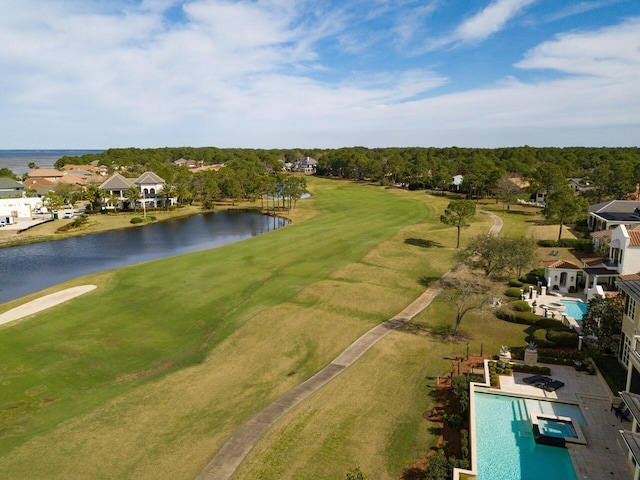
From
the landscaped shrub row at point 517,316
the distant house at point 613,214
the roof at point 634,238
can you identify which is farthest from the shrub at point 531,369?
the distant house at point 613,214

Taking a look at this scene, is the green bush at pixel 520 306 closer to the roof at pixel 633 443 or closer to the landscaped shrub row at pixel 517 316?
the landscaped shrub row at pixel 517 316

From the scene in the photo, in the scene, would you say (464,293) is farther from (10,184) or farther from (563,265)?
(10,184)

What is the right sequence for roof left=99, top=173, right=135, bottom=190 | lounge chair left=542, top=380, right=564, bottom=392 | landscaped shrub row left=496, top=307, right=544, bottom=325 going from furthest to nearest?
roof left=99, top=173, right=135, bottom=190 → landscaped shrub row left=496, top=307, right=544, bottom=325 → lounge chair left=542, top=380, right=564, bottom=392

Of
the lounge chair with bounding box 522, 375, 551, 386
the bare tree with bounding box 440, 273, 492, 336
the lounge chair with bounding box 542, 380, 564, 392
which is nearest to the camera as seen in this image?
the lounge chair with bounding box 542, 380, 564, 392

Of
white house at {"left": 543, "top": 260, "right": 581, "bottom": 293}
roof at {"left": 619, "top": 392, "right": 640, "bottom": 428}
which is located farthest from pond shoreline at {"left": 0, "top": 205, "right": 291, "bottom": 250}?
roof at {"left": 619, "top": 392, "right": 640, "bottom": 428}

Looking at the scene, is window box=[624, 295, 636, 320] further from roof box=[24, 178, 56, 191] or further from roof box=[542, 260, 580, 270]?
roof box=[24, 178, 56, 191]

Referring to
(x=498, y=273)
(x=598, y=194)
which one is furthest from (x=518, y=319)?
(x=598, y=194)

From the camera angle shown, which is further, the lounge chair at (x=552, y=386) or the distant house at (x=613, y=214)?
the distant house at (x=613, y=214)
